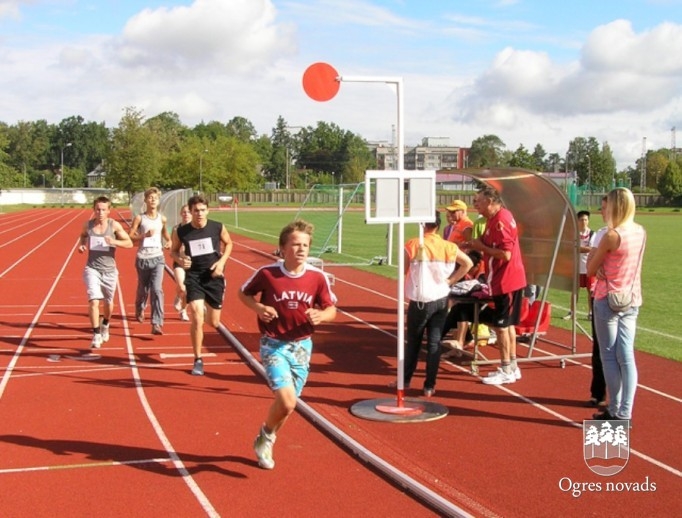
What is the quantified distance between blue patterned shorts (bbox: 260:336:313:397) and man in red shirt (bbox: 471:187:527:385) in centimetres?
324

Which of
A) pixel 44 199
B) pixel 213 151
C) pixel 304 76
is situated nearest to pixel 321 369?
pixel 304 76

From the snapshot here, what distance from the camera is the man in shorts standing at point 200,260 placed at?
930 centimetres

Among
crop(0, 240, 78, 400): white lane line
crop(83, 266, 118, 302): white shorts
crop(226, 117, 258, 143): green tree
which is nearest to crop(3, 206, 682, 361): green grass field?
crop(83, 266, 118, 302): white shorts

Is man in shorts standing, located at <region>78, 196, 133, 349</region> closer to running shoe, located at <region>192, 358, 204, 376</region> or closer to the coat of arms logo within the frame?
running shoe, located at <region>192, 358, 204, 376</region>

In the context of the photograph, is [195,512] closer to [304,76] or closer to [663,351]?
[304,76]

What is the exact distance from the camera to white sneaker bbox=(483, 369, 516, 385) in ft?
28.5

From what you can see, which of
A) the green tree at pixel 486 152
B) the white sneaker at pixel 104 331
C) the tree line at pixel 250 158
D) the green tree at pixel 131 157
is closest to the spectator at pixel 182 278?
the white sneaker at pixel 104 331

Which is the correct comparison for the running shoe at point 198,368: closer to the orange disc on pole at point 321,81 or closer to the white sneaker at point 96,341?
the white sneaker at point 96,341

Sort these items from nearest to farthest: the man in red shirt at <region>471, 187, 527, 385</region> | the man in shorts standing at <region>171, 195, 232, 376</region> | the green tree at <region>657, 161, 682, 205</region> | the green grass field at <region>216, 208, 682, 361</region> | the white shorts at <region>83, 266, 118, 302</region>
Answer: the man in red shirt at <region>471, 187, 527, 385</region> < the man in shorts standing at <region>171, 195, 232, 376</region> < the white shorts at <region>83, 266, 118, 302</region> < the green grass field at <region>216, 208, 682, 361</region> < the green tree at <region>657, 161, 682, 205</region>

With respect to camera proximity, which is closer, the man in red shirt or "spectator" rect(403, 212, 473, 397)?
"spectator" rect(403, 212, 473, 397)

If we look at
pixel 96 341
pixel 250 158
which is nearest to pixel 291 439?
pixel 96 341

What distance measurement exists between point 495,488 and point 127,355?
19.8 feet

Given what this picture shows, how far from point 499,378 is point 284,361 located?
358 centimetres

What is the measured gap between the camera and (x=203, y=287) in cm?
938
